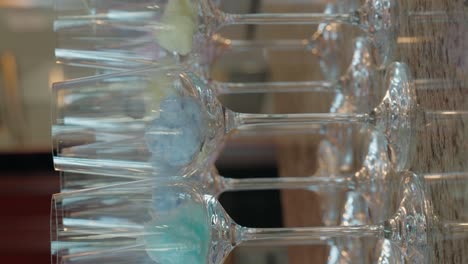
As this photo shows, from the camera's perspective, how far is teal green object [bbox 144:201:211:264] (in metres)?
0.54

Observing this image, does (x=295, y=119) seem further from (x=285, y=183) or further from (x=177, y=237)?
(x=177, y=237)

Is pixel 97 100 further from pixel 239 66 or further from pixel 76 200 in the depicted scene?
pixel 239 66

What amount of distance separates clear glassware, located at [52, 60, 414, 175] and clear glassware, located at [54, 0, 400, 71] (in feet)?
0.14

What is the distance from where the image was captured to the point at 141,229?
563 mm

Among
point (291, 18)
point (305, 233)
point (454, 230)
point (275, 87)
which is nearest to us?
point (454, 230)

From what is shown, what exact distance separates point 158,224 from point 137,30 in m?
0.19

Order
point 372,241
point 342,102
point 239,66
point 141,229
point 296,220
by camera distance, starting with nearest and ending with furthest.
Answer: point 141,229, point 372,241, point 342,102, point 296,220, point 239,66

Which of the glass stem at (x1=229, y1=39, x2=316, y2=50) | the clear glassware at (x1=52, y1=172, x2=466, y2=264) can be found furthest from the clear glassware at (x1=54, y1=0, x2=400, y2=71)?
the glass stem at (x1=229, y1=39, x2=316, y2=50)

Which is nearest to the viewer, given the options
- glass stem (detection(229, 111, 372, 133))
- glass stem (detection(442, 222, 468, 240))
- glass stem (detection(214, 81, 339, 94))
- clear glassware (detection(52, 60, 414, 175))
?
glass stem (detection(442, 222, 468, 240))

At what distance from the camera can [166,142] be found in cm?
60

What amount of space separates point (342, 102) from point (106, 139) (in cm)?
32

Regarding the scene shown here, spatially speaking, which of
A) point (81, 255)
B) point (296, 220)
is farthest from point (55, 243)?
point (296, 220)

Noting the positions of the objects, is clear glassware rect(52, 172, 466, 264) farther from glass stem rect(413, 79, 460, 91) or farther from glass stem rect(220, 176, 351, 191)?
glass stem rect(220, 176, 351, 191)

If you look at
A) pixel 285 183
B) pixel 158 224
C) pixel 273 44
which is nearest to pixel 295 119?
pixel 285 183
